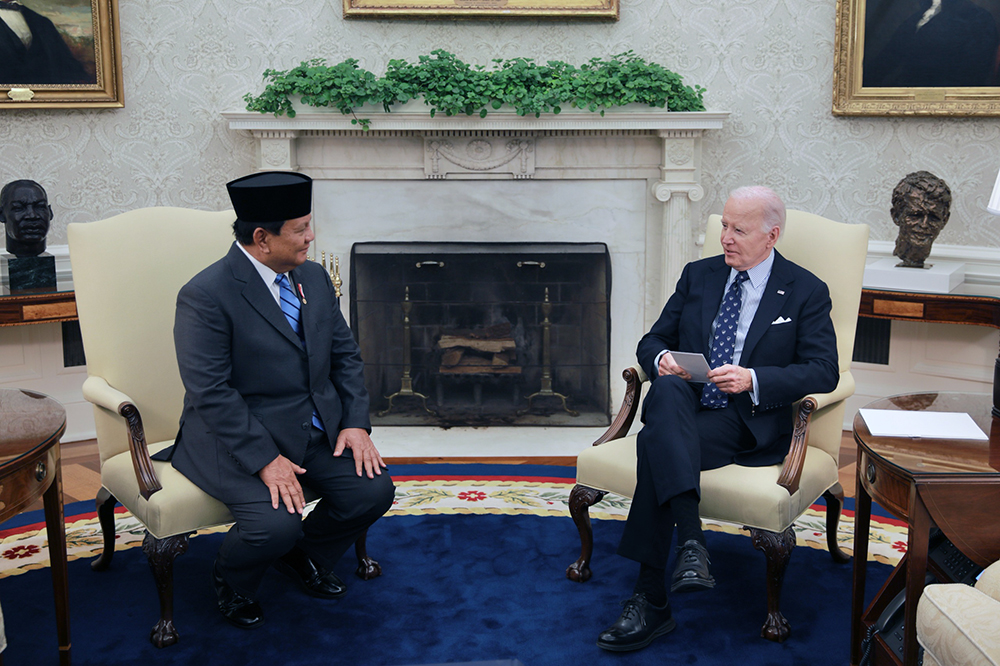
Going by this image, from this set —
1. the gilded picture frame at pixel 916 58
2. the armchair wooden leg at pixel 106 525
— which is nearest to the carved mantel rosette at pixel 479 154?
the gilded picture frame at pixel 916 58

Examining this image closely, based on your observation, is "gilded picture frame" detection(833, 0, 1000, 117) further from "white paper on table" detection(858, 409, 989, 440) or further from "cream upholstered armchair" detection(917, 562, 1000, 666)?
"cream upholstered armchair" detection(917, 562, 1000, 666)

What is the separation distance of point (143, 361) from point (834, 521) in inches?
98.1

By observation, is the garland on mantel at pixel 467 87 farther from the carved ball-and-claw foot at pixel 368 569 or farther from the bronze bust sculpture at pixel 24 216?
the carved ball-and-claw foot at pixel 368 569

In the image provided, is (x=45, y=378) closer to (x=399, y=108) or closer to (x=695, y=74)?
(x=399, y=108)

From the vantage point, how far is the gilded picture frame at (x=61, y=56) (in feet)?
14.5

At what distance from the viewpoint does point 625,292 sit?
479cm

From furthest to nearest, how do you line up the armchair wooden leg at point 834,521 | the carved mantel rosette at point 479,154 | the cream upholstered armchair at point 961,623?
the carved mantel rosette at point 479,154
the armchair wooden leg at point 834,521
the cream upholstered armchair at point 961,623

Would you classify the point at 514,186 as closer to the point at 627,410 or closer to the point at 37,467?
the point at 627,410

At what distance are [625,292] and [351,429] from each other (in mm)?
2433

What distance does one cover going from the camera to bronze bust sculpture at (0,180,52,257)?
4.00 metres

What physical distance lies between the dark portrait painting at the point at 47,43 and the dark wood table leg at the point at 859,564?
432 centimetres

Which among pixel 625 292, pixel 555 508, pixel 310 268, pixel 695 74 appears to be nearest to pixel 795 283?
pixel 555 508

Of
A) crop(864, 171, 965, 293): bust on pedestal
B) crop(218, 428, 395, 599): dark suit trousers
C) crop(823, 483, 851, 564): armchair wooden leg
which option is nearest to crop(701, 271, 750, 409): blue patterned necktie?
crop(823, 483, 851, 564): armchair wooden leg

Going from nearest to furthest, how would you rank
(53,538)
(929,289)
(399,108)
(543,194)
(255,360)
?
(53,538)
(255,360)
(929,289)
(399,108)
(543,194)
